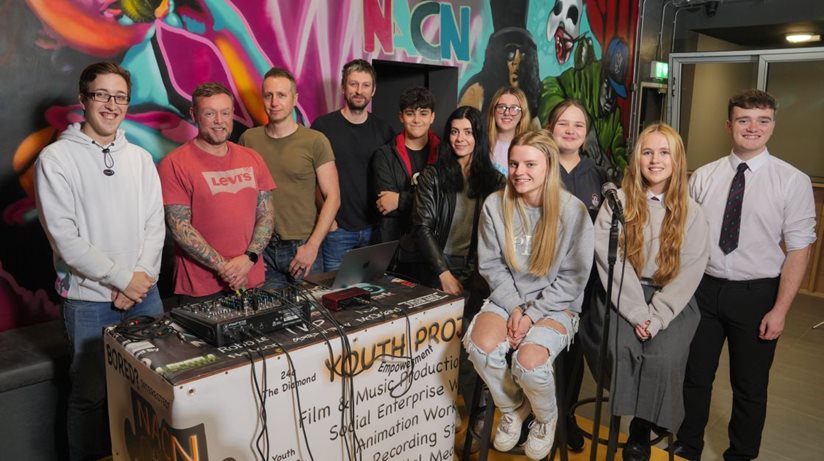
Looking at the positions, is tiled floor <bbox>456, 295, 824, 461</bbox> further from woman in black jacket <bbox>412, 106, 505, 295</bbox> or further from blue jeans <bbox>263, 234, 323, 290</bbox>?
blue jeans <bbox>263, 234, 323, 290</bbox>

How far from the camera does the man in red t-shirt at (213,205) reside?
2.48 m

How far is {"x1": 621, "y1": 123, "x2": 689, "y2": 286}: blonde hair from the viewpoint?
229 centimetres

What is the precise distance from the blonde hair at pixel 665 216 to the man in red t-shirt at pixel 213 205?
1.59m

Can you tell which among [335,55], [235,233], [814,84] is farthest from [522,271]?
[814,84]

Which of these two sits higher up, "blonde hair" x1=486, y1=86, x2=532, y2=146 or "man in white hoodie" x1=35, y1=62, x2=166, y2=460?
"blonde hair" x1=486, y1=86, x2=532, y2=146

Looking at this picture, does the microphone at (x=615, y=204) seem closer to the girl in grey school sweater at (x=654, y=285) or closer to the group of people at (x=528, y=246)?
Result: the group of people at (x=528, y=246)

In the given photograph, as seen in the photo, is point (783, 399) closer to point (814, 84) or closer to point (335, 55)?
point (335, 55)

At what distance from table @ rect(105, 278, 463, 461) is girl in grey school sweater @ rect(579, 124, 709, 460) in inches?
24.8

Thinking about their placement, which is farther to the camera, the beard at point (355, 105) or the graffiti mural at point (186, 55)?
the beard at point (355, 105)

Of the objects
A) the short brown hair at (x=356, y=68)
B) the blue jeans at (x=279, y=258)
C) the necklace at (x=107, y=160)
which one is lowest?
the blue jeans at (x=279, y=258)

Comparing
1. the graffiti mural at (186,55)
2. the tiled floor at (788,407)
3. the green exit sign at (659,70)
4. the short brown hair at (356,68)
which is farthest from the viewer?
the green exit sign at (659,70)

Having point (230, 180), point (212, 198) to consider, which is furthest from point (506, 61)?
point (212, 198)

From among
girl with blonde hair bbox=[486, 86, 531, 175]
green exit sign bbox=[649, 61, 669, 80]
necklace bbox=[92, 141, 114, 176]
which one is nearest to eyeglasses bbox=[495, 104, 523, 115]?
girl with blonde hair bbox=[486, 86, 531, 175]

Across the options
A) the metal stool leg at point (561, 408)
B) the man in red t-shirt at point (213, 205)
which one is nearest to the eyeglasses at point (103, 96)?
the man in red t-shirt at point (213, 205)
